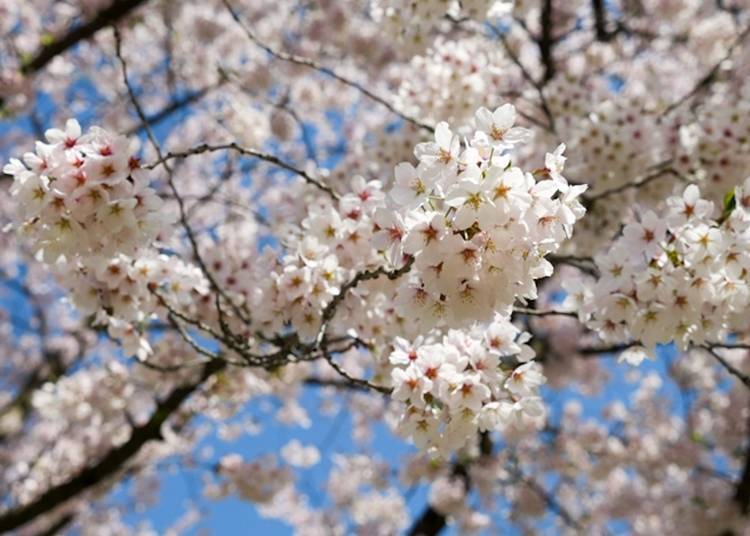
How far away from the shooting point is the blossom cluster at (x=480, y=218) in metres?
1.77

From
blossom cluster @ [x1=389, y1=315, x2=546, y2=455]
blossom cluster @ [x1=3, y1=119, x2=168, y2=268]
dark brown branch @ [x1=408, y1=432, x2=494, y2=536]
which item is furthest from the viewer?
dark brown branch @ [x1=408, y1=432, x2=494, y2=536]

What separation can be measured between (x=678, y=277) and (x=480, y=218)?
880mm

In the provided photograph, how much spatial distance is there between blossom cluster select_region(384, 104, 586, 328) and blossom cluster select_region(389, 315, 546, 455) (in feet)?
0.92

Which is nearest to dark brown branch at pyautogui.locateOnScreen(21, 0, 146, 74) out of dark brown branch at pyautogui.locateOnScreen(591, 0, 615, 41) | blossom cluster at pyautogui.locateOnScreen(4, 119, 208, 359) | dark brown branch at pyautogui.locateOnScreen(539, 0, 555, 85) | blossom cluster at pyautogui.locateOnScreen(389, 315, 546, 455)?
dark brown branch at pyautogui.locateOnScreen(539, 0, 555, 85)

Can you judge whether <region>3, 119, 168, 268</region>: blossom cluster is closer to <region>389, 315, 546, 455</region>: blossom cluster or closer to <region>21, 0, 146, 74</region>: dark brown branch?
<region>389, 315, 546, 455</region>: blossom cluster

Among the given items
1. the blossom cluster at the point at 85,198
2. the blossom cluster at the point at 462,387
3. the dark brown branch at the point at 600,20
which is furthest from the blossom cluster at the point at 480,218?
the dark brown branch at the point at 600,20

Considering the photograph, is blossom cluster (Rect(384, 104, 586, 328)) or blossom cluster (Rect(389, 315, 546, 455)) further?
blossom cluster (Rect(389, 315, 546, 455))

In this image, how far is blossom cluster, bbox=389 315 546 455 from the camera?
7.25 ft

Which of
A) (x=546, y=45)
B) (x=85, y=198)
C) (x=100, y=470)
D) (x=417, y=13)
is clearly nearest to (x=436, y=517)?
(x=100, y=470)

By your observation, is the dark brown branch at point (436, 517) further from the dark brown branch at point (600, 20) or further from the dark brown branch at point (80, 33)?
the dark brown branch at point (80, 33)

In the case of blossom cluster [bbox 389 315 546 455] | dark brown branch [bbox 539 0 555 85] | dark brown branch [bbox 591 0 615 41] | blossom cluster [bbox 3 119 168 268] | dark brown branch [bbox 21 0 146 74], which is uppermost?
dark brown branch [bbox 591 0 615 41]

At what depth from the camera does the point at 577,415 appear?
10.5 m

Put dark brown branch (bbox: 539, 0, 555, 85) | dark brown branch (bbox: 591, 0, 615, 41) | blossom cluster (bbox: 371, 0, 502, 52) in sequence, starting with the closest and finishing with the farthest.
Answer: blossom cluster (bbox: 371, 0, 502, 52) → dark brown branch (bbox: 539, 0, 555, 85) → dark brown branch (bbox: 591, 0, 615, 41)

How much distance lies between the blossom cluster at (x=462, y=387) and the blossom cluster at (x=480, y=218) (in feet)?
0.92
